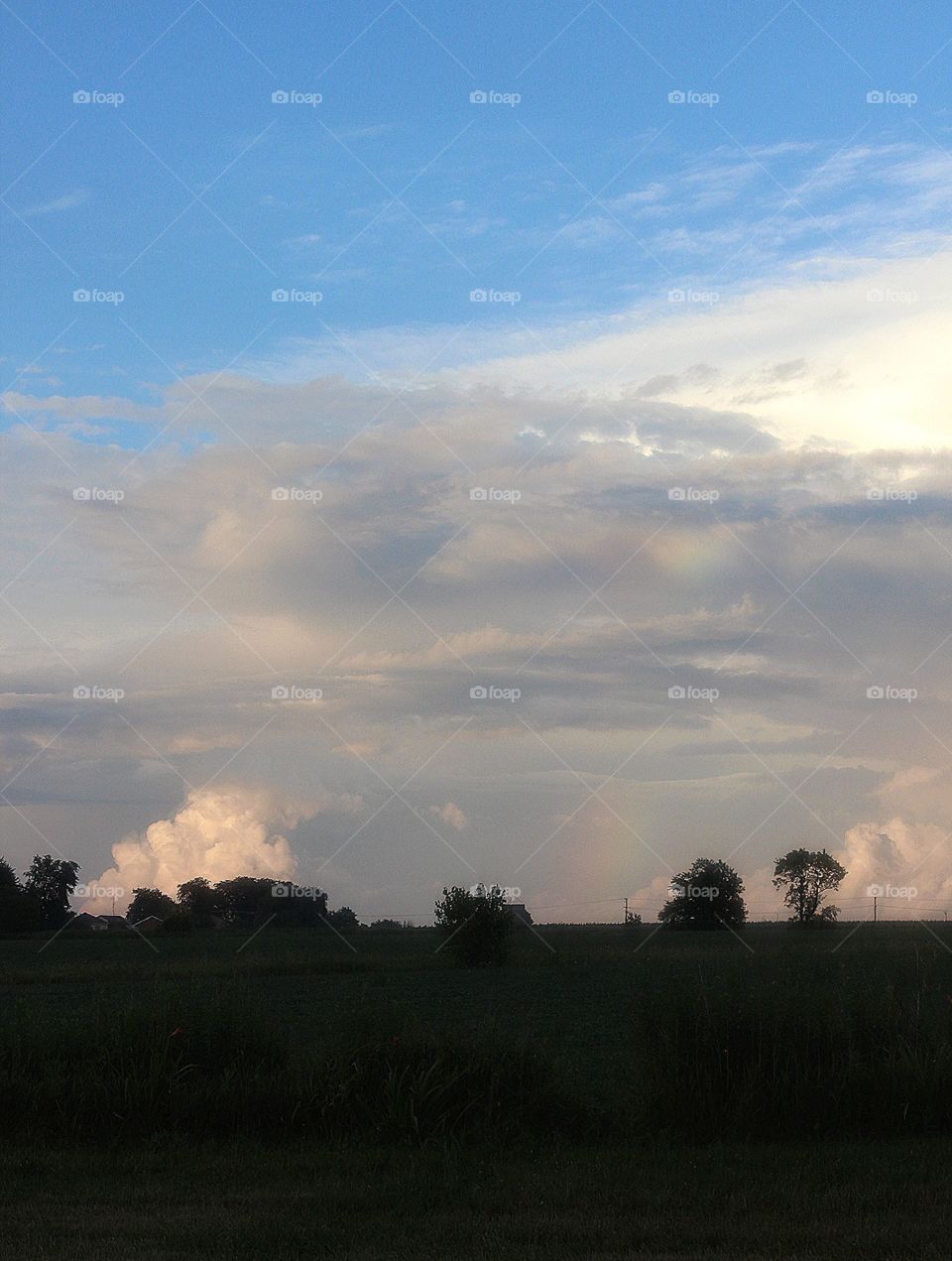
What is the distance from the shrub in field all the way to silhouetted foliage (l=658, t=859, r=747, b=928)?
31.8m

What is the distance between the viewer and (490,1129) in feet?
32.3

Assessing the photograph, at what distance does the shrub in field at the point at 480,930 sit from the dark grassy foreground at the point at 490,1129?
38360mm

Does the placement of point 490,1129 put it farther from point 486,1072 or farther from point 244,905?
point 244,905

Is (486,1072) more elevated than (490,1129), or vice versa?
(486,1072)

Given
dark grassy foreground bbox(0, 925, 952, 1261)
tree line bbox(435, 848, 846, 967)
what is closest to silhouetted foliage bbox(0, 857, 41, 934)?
tree line bbox(435, 848, 846, 967)

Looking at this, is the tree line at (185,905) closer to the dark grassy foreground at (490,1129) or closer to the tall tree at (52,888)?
the tall tree at (52,888)

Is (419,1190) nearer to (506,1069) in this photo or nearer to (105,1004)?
(506,1069)

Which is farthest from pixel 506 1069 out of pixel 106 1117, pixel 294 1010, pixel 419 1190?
pixel 294 1010

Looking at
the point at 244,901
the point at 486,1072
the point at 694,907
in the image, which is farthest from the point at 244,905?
the point at 486,1072

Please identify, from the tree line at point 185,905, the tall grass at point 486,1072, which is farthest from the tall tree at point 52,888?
the tall grass at point 486,1072

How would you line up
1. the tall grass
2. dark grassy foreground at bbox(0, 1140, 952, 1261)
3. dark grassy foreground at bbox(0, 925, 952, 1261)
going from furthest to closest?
the tall grass → dark grassy foreground at bbox(0, 925, 952, 1261) → dark grassy foreground at bbox(0, 1140, 952, 1261)

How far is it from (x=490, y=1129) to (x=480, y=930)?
41163 millimetres

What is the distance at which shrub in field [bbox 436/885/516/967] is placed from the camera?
50219 millimetres

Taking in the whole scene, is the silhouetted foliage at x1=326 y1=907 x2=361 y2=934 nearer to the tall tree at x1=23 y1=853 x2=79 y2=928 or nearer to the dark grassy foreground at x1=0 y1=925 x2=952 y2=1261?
the tall tree at x1=23 y1=853 x2=79 y2=928
